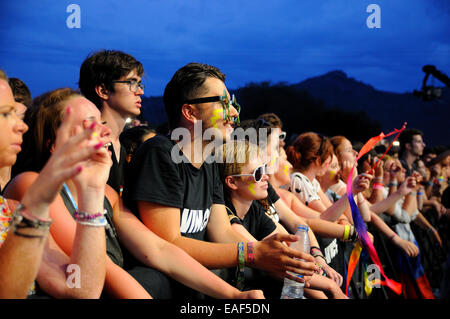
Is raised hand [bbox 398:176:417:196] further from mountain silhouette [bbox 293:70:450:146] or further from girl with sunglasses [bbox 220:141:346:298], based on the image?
mountain silhouette [bbox 293:70:450:146]

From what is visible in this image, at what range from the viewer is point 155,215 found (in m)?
2.34

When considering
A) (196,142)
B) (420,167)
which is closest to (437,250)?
(420,167)

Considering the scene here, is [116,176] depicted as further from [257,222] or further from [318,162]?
[318,162]

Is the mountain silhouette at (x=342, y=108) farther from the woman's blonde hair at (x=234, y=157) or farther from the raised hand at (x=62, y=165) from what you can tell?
the raised hand at (x=62, y=165)

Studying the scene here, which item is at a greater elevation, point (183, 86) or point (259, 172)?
point (183, 86)

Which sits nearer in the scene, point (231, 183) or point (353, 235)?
point (231, 183)

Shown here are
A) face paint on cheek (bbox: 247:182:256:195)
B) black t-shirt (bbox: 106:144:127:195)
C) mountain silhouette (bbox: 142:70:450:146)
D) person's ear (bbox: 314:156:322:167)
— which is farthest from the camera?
mountain silhouette (bbox: 142:70:450:146)

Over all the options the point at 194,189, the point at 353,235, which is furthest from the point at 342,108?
the point at 194,189

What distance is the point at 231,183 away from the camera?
10.6 ft

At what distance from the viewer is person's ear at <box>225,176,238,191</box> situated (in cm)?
322

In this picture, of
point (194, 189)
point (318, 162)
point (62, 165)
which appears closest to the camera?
point (62, 165)

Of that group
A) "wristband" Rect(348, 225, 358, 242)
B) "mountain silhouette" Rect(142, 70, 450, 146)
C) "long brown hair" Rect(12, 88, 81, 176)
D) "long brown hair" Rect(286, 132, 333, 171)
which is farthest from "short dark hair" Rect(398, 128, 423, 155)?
"mountain silhouette" Rect(142, 70, 450, 146)

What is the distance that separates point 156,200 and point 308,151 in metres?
2.88

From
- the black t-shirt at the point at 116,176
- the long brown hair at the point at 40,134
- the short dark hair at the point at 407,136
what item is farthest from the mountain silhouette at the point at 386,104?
the long brown hair at the point at 40,134
